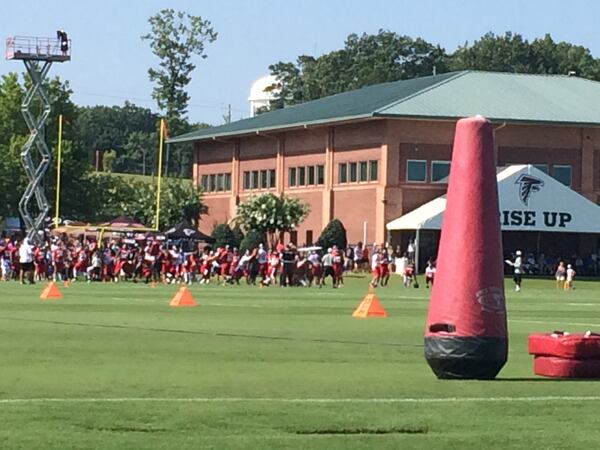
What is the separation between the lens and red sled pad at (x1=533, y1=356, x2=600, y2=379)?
16.8 m

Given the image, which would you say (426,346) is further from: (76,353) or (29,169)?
(29,169)

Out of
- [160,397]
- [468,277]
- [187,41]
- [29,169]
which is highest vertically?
[187,41]

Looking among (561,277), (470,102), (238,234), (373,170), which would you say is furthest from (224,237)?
(561,277)

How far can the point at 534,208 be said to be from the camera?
76562 mm

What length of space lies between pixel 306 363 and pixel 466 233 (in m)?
3.89

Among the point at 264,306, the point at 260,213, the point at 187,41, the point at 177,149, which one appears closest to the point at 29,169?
the point at 260,213

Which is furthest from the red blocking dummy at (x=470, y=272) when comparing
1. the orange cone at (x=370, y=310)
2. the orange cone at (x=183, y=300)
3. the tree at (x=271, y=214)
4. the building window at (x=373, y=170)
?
the tree at (x=271, y=214)

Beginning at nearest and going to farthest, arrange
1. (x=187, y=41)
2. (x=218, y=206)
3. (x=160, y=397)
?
(x=160, y=397) < (x=218, y=206) < (x=187, y=41)

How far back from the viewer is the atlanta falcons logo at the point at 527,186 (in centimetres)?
7594

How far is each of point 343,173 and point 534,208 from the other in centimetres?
1429

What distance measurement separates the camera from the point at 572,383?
16.4 meters

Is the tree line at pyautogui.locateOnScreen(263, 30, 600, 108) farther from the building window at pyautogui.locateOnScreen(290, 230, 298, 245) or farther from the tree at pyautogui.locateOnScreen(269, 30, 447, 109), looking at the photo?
the building window at pyautogui.locateOnScreen(290, 230, 298, 245)

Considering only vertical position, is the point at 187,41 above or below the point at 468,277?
above

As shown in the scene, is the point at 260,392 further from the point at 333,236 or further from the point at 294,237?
the point at 294,237
